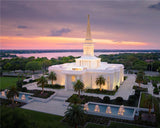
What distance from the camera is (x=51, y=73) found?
4094 centimetres

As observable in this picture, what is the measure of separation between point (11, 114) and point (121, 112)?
18.4m

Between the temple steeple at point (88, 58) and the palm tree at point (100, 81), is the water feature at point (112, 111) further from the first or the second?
the temple steeple at point (88, 58)

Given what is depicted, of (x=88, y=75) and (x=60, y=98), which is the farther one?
(x=88, y=75)

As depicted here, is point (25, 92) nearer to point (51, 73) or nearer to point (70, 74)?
point (51, 73)

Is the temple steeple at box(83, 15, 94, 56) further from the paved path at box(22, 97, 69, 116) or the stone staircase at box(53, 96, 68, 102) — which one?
the paved path at box(22, 97, 69, 116)

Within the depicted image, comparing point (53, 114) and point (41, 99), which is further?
point (41, 99)

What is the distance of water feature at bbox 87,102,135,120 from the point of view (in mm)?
22962

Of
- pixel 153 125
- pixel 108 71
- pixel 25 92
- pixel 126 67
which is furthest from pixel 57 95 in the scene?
pixel 126 67

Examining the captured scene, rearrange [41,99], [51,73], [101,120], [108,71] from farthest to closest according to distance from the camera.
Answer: [51,73]
[108,71]
[41,99]
[101,120]

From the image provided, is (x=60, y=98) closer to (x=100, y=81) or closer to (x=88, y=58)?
(x=100, y=81)

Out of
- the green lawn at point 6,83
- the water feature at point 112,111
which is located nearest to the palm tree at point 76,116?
the water feature at point 112,111

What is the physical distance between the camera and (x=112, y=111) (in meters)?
25.3

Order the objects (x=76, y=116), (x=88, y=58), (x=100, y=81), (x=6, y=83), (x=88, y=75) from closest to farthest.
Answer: (x=76, y=116), (x=100, y=81), (x=88, y=75), (x=88, y=58), (x=6, y=83)

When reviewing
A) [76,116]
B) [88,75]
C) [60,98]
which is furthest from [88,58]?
[76,116]
